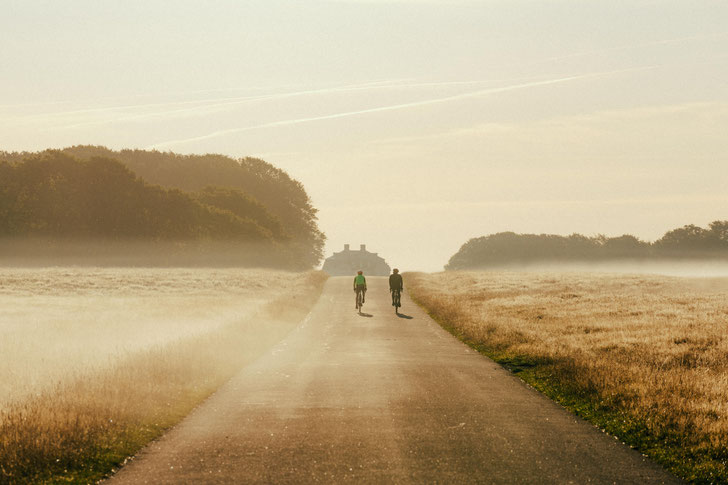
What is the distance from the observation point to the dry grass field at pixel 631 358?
10.4 m

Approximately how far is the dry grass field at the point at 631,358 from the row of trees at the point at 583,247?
78774mm

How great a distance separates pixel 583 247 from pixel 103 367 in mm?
123784

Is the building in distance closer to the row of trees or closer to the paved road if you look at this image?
the row of trees

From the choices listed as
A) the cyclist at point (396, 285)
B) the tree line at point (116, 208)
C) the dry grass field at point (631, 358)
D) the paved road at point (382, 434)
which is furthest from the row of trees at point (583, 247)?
the paved road at point (382, 434)

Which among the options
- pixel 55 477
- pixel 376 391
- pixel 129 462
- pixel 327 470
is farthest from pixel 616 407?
pixel 55 477

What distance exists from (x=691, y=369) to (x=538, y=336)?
667cm

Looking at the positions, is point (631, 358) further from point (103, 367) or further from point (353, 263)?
point (353, 263)

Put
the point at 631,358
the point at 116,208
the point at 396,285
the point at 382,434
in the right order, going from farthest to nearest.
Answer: the point at 116,208
the point at 396,285
the point at 631,358
the point at 382,434

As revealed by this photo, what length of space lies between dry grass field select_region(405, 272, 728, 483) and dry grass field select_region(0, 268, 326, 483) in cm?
728

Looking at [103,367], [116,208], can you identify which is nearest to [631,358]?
[103,367]

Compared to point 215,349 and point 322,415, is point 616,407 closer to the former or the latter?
point 322,415

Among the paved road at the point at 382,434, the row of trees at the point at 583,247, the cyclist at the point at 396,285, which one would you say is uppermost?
the row of trees at the point at 583,247

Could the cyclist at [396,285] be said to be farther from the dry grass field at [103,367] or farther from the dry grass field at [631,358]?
the dry grass field at [103,367]

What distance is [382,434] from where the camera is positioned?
10.4 m
